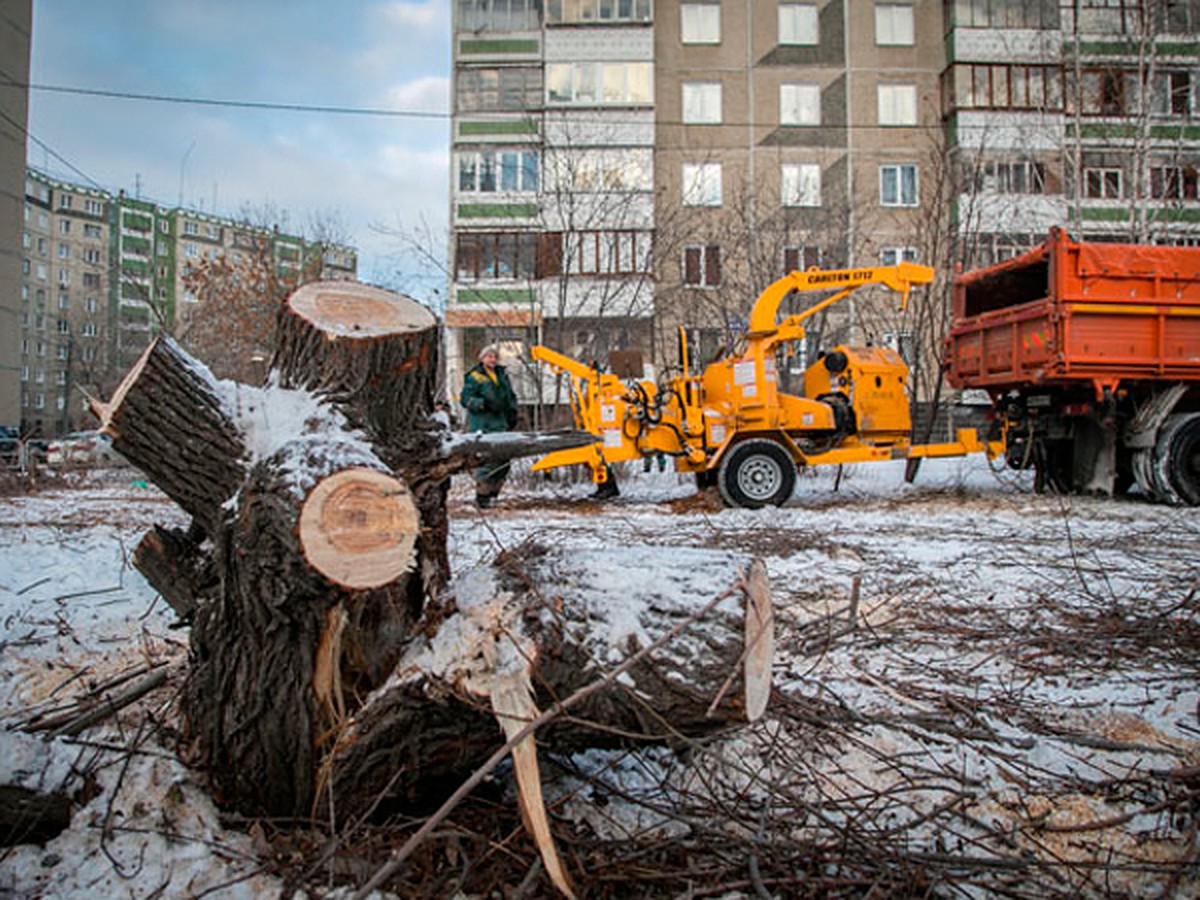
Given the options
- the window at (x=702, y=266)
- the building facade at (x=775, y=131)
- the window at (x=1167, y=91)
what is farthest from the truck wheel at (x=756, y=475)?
the window at (x=1167, y=91)

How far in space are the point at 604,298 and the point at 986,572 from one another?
435 inches

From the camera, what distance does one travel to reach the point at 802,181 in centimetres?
2367

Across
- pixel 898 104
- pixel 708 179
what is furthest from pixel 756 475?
pixel 898 104

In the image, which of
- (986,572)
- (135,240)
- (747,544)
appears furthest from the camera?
(135,240)

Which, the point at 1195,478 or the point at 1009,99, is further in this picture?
the point at 1009,99

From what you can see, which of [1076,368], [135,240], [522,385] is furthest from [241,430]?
[135,240]

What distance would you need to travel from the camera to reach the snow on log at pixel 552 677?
180 centimetres

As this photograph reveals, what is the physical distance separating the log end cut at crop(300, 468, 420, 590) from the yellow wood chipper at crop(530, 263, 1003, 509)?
6.93 meters

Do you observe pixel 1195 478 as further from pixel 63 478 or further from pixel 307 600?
pixel 63 478

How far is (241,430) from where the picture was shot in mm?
2055

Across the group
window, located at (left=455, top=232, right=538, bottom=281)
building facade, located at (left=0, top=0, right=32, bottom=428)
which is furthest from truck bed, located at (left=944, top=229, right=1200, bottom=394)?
building facade, located at (left=0, top=0, right=32, bottom=428)

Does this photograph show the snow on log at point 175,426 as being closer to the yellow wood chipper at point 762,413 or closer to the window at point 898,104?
the yellow wood chipper at point 762,413

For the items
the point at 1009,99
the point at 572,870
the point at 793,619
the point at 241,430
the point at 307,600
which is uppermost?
the point at 1009,99

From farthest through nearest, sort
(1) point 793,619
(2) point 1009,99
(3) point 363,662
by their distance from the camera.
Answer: (2) point 1009,99, (1) point 793,619, (3) point 363,662
